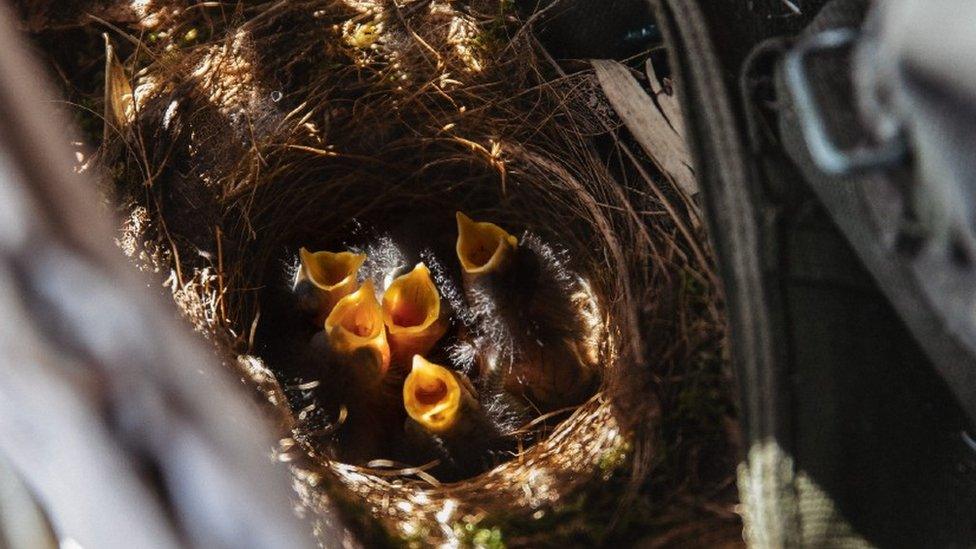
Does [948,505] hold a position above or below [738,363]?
below

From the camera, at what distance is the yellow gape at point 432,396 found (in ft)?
2.84

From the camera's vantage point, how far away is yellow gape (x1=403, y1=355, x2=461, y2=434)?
0.86 meters

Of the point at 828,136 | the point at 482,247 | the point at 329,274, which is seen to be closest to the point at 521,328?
the point at 482,247

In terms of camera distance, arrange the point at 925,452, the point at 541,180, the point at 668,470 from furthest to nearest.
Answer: the point at 541,180
the point at 668,470
the point at 925,452

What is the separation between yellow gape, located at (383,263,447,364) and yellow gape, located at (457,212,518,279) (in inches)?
1.8

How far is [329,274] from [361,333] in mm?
88

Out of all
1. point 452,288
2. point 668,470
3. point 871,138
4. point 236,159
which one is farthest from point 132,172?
point 871,138

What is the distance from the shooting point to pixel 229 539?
0.68 ft

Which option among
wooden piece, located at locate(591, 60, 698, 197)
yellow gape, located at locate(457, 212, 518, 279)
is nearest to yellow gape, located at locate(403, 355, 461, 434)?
yellow gape, located at locate(457, 212, 518, 279)

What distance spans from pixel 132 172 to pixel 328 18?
26cm

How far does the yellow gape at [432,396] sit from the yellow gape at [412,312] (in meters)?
0.06

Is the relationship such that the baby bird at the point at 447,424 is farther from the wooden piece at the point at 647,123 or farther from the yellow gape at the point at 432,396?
the wooden piece at the point at 647,123

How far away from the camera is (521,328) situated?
0.96 metres

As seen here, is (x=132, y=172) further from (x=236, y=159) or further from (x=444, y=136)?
(x=444, y=136)
